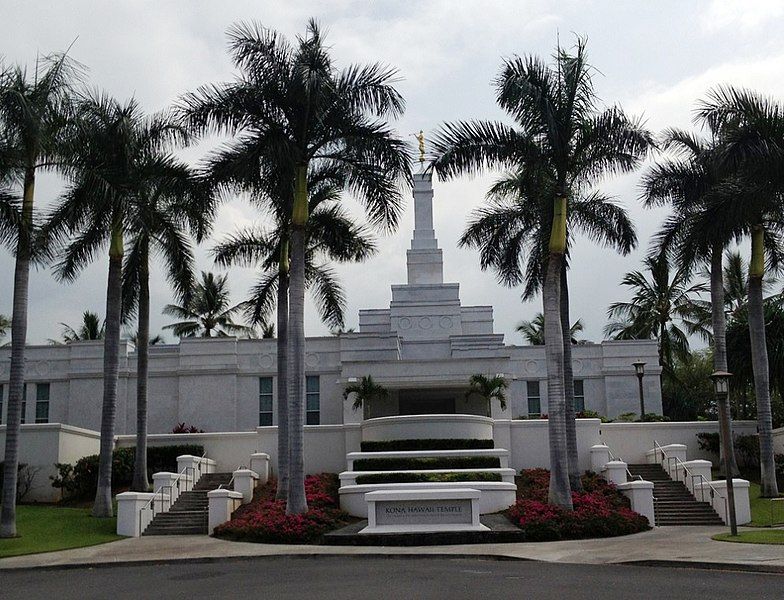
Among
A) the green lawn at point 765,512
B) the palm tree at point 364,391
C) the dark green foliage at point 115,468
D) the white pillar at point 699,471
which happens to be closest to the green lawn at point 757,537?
the green lawn at point 765,512

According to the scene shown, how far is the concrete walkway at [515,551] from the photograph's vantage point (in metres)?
17.0

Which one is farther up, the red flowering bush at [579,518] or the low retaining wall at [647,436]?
the low retaining wall at [647,436]

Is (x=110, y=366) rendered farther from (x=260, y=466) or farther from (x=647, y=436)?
(x=647, y=436)

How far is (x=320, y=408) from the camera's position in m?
41.2

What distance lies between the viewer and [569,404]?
27.8 metres

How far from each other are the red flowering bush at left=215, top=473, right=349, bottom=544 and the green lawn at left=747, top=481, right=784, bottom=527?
11037mm

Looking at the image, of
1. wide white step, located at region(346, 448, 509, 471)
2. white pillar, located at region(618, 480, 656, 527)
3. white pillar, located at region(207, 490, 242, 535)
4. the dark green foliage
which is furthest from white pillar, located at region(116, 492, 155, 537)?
white pillar, located at region(618, 480, 656, 527)

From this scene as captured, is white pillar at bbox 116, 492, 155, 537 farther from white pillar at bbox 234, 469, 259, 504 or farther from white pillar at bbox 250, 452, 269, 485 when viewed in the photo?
white pillar at bbox 250, 452, 269, 485

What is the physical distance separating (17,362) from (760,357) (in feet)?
70.6

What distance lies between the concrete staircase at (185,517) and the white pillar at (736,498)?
47.3ft

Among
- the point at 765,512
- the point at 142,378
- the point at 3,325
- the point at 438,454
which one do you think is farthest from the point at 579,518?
the point at 3,325

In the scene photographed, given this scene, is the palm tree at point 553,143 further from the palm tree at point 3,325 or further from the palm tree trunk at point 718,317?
the palm tree at point 3,325

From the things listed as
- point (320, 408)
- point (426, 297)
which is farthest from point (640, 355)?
point (320, 408)

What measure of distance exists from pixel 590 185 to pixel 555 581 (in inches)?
598
